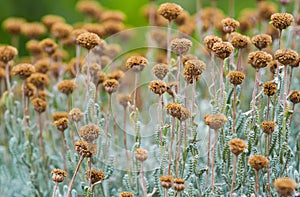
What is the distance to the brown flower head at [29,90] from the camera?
132cm

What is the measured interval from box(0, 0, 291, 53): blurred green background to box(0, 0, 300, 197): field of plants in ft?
3.64

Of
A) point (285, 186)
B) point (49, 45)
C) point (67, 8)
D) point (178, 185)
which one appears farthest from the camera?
point (67, 8)

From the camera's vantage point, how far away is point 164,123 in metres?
1.13

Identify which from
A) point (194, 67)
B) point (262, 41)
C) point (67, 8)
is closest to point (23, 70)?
point (194, 67)

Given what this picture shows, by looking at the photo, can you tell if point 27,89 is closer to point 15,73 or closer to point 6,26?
point 15,73

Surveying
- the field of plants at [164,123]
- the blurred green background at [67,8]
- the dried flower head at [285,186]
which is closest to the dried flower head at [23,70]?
the field of plants at [164,123]

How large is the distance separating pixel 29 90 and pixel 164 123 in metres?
0.39

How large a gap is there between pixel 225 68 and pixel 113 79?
0.25 meters

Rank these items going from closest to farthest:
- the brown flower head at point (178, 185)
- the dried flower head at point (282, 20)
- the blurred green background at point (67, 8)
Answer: the brown flower head at point (178, 185)
the dried flower head at point (282, 20)
the blurred green background at point (67, 8)

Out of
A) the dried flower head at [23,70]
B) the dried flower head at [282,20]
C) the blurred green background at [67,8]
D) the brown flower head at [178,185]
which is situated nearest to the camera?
the brown flower head at [178,185]

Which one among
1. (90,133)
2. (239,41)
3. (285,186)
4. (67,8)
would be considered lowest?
(285,186)

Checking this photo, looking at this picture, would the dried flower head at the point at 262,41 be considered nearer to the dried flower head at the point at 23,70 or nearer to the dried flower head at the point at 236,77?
the dried flower head at the point at 236,77

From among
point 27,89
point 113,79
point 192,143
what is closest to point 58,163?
point 27,89

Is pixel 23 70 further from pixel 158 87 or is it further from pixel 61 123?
pixel 158 87
